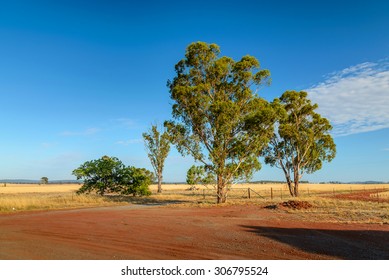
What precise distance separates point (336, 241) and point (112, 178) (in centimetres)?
3644

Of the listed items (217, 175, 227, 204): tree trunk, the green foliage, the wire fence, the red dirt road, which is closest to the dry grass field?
the red dirt road

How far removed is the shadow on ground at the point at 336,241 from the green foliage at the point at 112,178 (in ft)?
98.1

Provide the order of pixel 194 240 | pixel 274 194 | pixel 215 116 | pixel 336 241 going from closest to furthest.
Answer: pixel 336 241, pixel 194 240, pixel 215 116, pixel 274 194

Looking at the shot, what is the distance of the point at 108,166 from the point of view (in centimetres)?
4497

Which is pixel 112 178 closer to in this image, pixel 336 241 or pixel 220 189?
pixel 220 189

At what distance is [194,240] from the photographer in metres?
13.2

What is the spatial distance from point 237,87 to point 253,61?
121 inches

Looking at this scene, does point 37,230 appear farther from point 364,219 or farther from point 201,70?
point 201,70

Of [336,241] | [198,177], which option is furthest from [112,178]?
[336,241]

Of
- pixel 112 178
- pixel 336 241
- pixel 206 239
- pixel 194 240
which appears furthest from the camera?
pixel 112 178

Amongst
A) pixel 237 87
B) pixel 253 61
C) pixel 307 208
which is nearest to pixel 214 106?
pixel 237 87

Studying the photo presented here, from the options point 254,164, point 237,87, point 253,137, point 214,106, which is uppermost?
point 237,87
